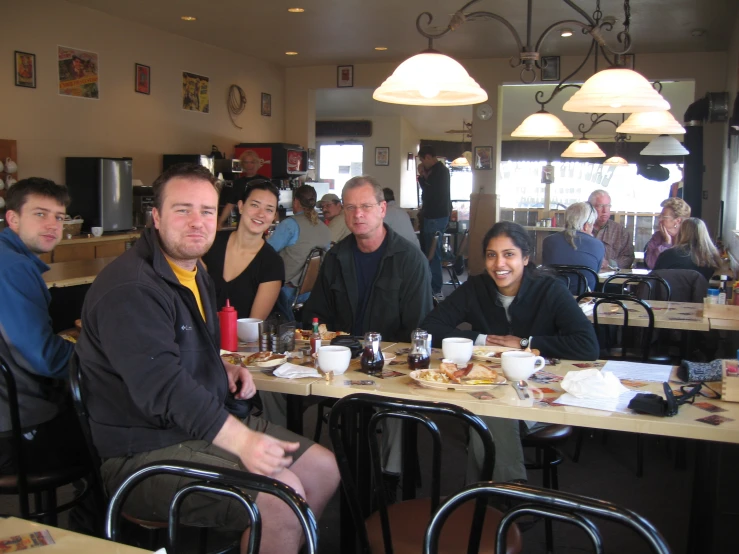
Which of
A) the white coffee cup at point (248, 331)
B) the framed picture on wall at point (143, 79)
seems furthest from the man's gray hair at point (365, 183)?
the framed picture on wall at point (143, 79)

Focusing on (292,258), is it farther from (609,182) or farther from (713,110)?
(609,182)

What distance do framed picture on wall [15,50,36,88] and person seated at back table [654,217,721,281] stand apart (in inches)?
227

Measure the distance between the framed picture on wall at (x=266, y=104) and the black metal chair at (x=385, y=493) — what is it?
908cm

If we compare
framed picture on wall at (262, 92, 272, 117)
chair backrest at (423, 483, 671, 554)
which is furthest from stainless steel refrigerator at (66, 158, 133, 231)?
chair backrest at (423, 483, 671, 554)

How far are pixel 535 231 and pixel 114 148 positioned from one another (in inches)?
249

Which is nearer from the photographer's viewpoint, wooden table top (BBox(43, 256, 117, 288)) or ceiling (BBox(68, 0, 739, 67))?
wooden table top (BBox(43, 256, 117, 288))

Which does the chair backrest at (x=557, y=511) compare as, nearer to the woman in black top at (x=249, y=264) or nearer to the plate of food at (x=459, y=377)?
the plate of food at (x=459, y=377)

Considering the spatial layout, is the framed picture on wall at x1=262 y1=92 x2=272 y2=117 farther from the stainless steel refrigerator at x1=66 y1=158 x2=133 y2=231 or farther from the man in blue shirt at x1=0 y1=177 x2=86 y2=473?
the man in blue shirt at x1=0 y1=177 x2=86 y2=473

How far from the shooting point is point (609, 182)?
59.8 ft

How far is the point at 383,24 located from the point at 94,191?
144 inches

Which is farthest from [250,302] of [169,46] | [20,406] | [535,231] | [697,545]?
[535,231]

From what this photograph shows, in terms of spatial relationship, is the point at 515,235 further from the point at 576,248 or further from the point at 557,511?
the point at 576,248

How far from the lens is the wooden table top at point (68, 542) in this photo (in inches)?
50.9

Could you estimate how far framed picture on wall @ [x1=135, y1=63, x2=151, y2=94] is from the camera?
8203 millimetres
